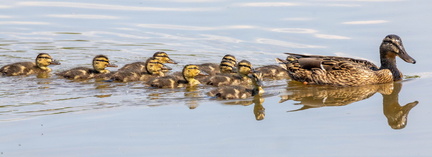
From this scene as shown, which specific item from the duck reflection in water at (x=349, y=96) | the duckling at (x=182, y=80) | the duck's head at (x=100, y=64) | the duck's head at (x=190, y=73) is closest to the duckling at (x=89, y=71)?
the duck's head at (x=100, y=64)

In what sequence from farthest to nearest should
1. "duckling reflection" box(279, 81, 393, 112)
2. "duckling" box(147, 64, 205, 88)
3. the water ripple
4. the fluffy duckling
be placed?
the water ripple → the fluffy duckling → "duckling" box(147, 64, 205, 88) → "duckling reflection" box(279, 81, 393, 112)

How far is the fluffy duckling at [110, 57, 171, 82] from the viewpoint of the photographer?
8328 mm

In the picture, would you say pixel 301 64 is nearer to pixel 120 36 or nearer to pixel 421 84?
pixel 421 84

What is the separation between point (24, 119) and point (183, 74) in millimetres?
2114

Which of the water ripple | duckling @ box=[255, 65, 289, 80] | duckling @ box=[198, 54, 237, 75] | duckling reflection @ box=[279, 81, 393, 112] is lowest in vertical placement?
duckling reflection @ box=[279, 81, 393, 112]

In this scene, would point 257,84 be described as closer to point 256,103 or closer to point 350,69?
point 256,103

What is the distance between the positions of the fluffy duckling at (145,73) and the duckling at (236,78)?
0.63 metres

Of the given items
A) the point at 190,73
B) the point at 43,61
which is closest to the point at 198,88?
the point at 190,73

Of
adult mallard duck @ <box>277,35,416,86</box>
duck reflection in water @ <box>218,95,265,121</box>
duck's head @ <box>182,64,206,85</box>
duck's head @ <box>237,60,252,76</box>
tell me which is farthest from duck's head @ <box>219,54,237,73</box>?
duck reflection in water @ <box>218,95,265,121</box>

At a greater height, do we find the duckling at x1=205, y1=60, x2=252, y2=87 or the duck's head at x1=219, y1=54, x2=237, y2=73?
the duck's head at x1=219, y1=54, x2=237, y2=73

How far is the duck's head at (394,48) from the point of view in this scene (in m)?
8.13

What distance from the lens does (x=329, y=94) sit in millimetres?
7691

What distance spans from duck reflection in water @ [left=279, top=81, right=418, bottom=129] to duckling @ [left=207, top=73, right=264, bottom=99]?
254 millimetres

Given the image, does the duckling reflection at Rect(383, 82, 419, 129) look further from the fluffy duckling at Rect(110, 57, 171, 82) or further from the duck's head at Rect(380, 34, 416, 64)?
the fluffy duckling at Rect(110, 57, 171, 82)
